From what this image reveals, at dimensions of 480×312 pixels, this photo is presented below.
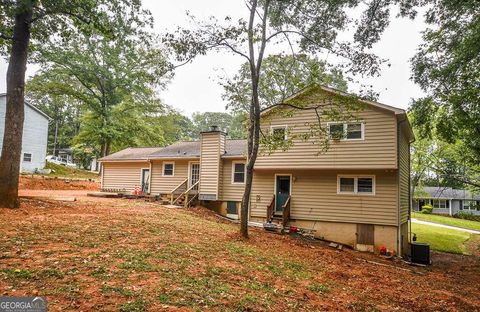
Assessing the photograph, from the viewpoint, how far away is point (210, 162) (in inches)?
673

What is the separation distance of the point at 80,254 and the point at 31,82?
97.0ft

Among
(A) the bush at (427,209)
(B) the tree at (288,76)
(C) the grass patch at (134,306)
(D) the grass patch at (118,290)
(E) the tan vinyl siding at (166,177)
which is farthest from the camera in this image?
(A) the bush at (427,209)

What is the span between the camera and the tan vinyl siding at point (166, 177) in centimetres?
1875

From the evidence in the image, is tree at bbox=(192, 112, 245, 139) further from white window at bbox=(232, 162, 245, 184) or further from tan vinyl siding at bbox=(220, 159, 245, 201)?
white window at bbox=(232, 162, 245, 184)

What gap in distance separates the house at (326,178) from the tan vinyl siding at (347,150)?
0.04 m

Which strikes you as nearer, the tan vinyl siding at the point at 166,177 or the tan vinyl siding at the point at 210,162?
the tan vinyl siding at the point at 210,162

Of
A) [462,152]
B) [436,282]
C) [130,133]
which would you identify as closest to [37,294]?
[436,282]

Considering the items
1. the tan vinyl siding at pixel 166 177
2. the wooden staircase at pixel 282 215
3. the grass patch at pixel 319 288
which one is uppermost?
the tan vinyl siding at pixel 166 177

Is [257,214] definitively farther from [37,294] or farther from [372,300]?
[37,294]

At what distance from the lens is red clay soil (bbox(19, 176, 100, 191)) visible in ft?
66.0

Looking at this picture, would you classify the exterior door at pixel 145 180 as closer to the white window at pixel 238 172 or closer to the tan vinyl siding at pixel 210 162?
the tan vinyl siding at pixel 210 162

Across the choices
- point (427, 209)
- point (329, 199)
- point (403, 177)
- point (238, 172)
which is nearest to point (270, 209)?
point (329, 199)

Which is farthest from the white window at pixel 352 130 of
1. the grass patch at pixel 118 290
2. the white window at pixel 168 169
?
the grass patch at pixel 118 290

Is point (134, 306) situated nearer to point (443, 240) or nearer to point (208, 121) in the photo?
point (443, 240)
